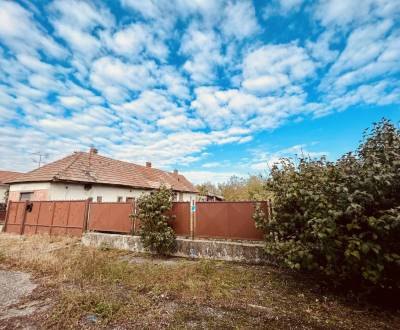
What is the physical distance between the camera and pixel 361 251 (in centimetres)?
381

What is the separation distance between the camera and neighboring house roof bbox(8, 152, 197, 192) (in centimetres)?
1675

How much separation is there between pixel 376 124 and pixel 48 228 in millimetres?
14682

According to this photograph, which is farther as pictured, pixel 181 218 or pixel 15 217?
pixel 15 217

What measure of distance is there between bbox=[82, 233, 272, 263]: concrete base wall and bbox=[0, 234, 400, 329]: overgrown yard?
1.35 ft

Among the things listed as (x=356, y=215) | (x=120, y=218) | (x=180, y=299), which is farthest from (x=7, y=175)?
(x=356, y=215)

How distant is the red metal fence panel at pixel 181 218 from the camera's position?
8.82 meters

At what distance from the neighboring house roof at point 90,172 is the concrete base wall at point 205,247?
4774mm

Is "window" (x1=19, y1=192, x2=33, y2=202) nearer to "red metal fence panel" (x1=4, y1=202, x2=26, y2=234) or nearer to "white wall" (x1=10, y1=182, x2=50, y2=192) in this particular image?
"white wall" (x1=10, y1=182, x2=50, y2=192)

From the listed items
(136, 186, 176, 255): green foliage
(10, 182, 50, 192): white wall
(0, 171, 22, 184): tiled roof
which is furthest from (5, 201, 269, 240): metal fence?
(0, 171, 22, 184): tiled roof

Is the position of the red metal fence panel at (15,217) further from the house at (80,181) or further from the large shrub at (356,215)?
the large shrub at (356,215)

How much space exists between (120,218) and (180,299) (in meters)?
6.42

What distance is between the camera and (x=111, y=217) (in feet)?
34.6

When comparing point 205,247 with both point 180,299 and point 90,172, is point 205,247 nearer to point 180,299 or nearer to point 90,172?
point 180,299

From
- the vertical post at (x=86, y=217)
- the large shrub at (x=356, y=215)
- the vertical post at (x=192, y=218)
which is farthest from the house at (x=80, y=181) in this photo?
the large shrub at (x=356, y=215)
